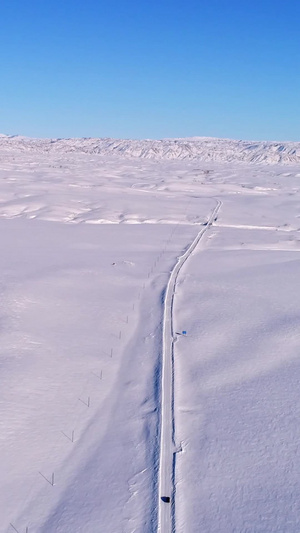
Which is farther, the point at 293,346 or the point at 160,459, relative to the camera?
the point at 293,346

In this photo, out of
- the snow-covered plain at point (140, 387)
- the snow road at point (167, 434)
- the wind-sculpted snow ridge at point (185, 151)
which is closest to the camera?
the snow road at point (167, 434)

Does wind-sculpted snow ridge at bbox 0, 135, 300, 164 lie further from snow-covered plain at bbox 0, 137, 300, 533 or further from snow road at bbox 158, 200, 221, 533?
snow road at bbox 158, 200, 221, 533

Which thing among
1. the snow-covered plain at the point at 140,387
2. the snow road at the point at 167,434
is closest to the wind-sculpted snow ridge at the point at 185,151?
the snow-covered plain at the point at 140,387

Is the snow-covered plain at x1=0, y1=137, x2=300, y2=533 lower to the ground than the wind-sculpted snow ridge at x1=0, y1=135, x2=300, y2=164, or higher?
higher

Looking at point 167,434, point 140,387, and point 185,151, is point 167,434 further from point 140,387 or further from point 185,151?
point 185,151

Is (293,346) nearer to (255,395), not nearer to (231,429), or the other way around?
(255,395)

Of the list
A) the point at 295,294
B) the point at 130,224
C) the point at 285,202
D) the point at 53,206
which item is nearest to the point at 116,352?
the point at 295,294

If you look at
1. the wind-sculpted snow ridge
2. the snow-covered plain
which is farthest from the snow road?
the wind-sculpted snow ridge

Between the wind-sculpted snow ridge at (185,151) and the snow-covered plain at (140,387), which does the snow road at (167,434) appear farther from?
the wind-sculpted snow ridge at (185,151)

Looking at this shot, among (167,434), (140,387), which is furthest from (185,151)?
(167,434)
